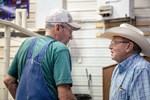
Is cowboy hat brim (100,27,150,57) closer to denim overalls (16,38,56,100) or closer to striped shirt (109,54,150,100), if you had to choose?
striped shirt (109,54,150,100)

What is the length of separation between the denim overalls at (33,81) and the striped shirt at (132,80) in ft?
1.84

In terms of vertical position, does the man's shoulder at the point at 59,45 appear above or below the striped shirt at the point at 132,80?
above

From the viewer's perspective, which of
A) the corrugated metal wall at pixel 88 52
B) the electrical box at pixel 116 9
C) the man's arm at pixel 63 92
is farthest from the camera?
the corrugated metal wall at pixel 88 52

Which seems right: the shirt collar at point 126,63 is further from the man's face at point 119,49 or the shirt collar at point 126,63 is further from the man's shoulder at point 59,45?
the man's shoulder at point 59,45

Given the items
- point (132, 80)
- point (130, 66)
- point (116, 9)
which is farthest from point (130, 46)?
point (116, 9)

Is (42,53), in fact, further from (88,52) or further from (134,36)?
(88,52)

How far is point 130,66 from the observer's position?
2.22m

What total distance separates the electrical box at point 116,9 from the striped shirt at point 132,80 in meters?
2.60

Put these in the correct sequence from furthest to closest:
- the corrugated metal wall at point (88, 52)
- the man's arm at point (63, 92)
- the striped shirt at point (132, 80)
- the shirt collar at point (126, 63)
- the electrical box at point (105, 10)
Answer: the corrugated metal wall at point (88, 52)
the electrical box at point (105, 10)
the shirt collar at point (126, 63)
the striped shirt at point (132, 80)
the man's arm at point (63, 92)

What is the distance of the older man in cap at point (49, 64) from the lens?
187 cm

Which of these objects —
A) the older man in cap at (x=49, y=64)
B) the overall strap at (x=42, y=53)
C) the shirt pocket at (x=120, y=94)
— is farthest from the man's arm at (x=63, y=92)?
the shirt pocket at (x=120, y=94)

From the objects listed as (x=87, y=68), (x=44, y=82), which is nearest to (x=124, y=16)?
(x=87, y=68)

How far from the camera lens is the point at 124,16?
4.79 meters

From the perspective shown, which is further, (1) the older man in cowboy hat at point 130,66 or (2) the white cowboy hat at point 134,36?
(2) the white cowboy hat at point 134,36
